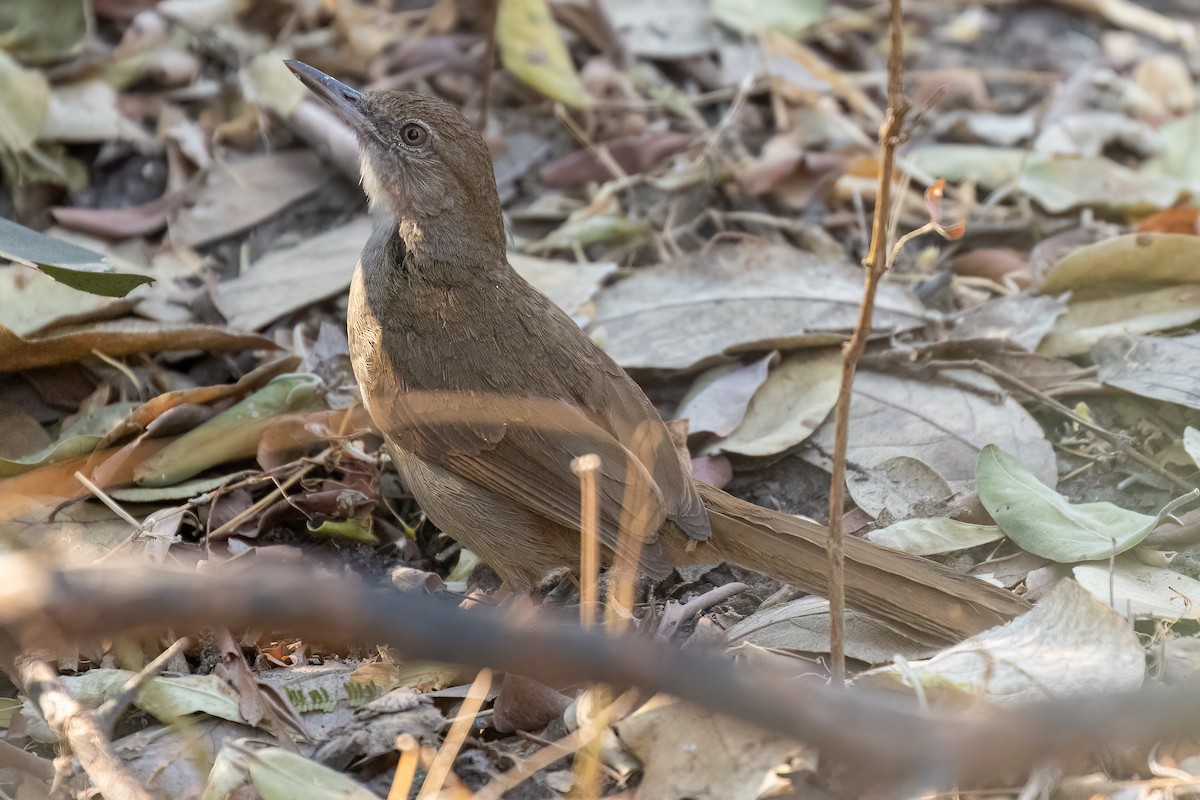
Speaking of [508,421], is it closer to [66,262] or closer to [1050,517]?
[66,262]

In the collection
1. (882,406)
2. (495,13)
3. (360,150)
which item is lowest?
(882,406)

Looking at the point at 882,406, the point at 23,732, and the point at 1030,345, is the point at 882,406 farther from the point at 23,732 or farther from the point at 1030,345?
the point at 23,732

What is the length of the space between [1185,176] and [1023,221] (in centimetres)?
91

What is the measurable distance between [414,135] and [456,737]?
2.19m

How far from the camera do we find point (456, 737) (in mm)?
3230

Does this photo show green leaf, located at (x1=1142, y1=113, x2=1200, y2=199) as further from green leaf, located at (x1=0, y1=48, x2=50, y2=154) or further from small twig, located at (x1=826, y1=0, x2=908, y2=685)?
green leaf, located at (x1=0, y1=48, x2=50, y2=154)

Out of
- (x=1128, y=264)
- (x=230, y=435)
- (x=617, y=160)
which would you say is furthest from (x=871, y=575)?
(x=617, y=160)

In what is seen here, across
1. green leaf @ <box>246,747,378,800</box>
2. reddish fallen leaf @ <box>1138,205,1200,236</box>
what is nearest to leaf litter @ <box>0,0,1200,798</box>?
green leaf @ <box>246,747,378,800</box>

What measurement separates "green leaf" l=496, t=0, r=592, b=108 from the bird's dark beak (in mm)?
1676

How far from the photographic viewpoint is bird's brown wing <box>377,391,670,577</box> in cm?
387

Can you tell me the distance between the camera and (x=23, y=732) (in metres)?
3.25

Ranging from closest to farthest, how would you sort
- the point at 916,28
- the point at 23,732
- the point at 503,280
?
the point at 23,732 → the point at 503,280 → the point at 916,28

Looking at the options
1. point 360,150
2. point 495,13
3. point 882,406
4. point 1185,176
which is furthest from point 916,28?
point 360,150

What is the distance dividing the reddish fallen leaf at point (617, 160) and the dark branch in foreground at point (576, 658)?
4217 millimetres
